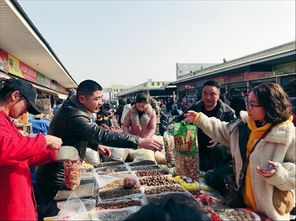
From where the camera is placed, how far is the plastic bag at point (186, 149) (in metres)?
2.35

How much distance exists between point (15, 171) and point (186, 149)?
1290 millimetres

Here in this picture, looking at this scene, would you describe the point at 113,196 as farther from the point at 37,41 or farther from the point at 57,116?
the point at 37,41

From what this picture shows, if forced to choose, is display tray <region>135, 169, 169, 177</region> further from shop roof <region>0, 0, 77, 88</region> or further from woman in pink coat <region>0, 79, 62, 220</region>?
shop roof <region>0, 0, 77, 88</region>

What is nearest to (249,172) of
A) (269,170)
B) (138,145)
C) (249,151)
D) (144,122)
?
(249,151)

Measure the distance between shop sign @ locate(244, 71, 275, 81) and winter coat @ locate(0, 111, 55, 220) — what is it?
1095cm

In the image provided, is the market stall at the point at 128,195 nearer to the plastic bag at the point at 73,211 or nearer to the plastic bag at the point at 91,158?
the plastic bag at the point at 73,211

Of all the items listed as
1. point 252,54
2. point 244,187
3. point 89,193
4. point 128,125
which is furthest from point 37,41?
point 252,54

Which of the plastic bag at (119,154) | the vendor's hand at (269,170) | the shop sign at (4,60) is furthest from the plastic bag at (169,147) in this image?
the shop sign at (4,60)

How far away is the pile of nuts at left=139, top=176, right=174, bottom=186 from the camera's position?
238cm

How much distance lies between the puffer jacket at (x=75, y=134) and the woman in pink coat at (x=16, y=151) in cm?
45

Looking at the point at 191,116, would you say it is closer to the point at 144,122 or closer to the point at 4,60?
the point at 144,122

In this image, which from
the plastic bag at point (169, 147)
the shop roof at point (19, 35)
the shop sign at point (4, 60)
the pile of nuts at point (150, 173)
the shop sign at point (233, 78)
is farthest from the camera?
the shop sign at point (233, 78)

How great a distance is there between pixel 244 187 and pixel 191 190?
1.50ft

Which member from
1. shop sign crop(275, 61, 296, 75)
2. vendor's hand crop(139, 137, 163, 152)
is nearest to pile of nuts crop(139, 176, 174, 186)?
vendor's hand crop(139, 137, 163, 152)
